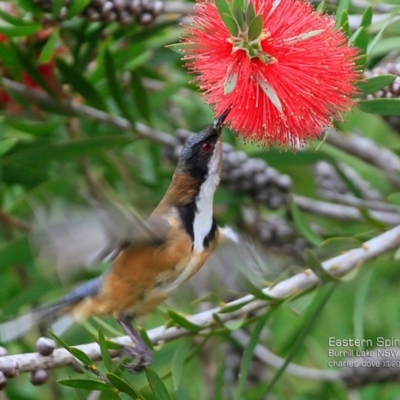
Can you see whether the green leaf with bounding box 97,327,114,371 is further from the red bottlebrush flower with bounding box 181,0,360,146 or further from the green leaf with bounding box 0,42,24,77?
the green leaf with bounding box 0,42,24,77

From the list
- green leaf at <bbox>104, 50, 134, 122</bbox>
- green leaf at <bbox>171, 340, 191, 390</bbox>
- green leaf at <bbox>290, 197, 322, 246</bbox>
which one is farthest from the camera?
green leaf at <bbox>104, 50, 134, 122</bbox>

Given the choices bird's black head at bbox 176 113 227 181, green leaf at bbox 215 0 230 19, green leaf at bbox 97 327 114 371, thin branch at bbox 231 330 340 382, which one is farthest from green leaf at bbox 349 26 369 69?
thin branch at bbox 231 330 340 382

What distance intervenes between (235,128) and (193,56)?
0.13 m

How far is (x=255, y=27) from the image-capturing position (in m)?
1.15

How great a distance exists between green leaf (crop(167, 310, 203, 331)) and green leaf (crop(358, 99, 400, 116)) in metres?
0.44

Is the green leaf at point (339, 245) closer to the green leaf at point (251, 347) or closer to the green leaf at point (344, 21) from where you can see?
the green leaf at point (251, 347)

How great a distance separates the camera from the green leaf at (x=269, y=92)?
1188 millimetres

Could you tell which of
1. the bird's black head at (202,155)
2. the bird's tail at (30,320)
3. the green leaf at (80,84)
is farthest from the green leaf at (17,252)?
the bird's black head at (202,155)

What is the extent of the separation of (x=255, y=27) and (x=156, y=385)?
0.55 meters

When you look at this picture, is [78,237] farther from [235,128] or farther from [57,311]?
[57,311]

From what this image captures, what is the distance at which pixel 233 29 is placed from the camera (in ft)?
3.81

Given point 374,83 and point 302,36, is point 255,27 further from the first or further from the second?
point 374,83

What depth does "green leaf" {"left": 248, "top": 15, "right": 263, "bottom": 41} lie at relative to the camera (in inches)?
44.5

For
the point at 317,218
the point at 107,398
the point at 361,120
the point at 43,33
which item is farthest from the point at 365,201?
the point at 107,398
